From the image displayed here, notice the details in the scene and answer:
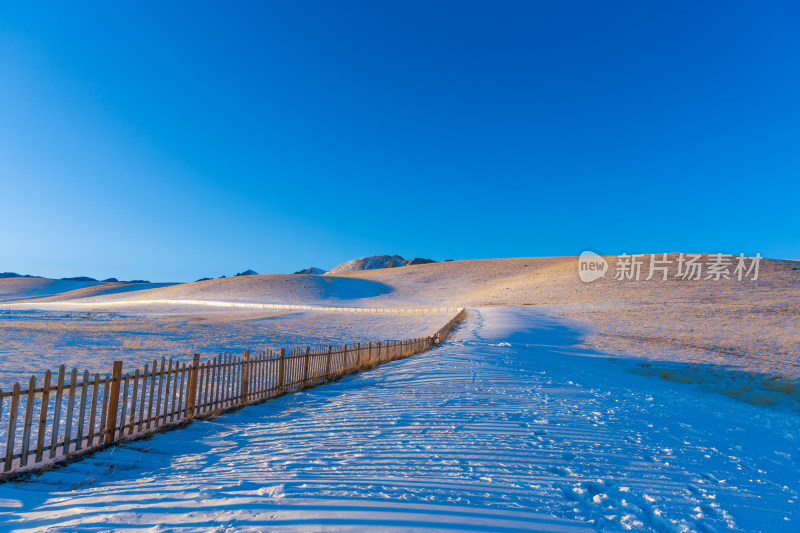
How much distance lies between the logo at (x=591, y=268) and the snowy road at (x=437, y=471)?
2599 inches

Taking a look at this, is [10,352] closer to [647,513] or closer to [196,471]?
[196,471]

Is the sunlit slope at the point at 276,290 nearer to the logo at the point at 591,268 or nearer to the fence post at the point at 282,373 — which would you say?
the logo at the point at 591,268

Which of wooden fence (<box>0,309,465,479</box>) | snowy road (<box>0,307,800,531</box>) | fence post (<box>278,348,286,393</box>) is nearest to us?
snowy road (<box>0,307,800,531</box>)

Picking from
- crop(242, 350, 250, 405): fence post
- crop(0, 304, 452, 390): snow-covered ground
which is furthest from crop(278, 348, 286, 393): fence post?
crop(0, 304, 452, 390): snow-covered ground

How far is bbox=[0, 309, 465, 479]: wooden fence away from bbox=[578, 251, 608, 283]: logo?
64.9 m

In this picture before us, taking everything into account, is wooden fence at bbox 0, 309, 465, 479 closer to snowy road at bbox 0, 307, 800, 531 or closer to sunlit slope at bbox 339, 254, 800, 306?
snowy road at bbox 0, 307, 800, 531

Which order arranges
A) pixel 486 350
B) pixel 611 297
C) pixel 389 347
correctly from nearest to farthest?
pixel 389 347, pixel 486 350, pixel 611 297

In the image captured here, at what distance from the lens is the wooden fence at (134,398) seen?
5.29 meters

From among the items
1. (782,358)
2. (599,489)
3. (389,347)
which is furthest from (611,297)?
(599,489)

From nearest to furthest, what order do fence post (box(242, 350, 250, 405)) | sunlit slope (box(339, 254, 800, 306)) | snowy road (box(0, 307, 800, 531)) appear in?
1. snowy road (box(0, 307, 800, 531))
2. fence post (box(242, 350, 250, 405))
3. sunlit slope (box(339, 254, 800, 306))

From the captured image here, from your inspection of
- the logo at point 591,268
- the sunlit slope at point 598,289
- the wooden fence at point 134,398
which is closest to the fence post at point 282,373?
the wooden fence at point 134,398

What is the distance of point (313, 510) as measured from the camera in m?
3.92

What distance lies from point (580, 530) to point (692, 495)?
6.17 feet

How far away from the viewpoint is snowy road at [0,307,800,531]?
391 cm
